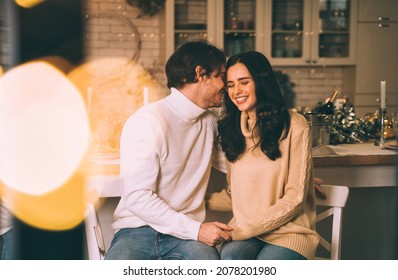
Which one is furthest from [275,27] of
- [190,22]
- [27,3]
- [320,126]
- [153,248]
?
[27,3]

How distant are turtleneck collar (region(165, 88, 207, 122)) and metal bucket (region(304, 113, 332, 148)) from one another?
522 mm

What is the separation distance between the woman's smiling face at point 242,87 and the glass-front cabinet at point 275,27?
1.81 meters

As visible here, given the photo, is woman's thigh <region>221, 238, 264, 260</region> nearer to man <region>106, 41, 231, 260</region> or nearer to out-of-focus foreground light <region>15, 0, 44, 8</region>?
man <region>106, 41, 231, 260</region>

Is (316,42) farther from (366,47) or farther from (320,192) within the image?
(320,192)

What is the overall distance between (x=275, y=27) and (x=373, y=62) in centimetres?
64

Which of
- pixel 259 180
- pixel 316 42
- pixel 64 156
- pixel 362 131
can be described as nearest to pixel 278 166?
→ pixel 259 180

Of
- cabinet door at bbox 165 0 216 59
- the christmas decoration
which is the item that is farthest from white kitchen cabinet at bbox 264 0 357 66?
the christmas decoration

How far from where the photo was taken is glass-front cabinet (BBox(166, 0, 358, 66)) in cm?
316

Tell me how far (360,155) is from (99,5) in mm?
2125

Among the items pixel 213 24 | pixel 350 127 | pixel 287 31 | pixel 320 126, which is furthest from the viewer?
pixel 287 31

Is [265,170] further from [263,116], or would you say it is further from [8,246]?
[8,246]

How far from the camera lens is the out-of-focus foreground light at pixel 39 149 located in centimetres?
125

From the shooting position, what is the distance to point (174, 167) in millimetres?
1336

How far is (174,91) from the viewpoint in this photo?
54.0 inches
